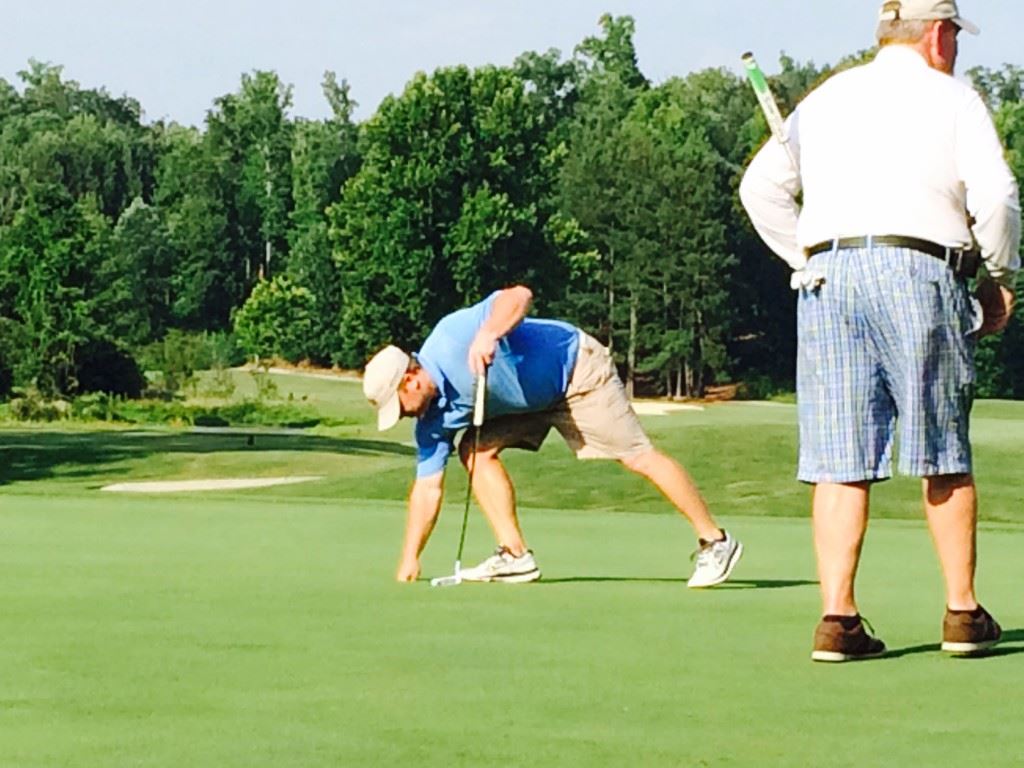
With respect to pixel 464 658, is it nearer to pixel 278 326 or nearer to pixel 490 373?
pixel 490 373

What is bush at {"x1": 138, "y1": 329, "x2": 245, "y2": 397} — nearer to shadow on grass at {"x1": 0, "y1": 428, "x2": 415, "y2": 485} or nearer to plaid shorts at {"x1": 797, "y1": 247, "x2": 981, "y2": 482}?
shadow on grass at {"x1": 0, "y1": 428, "x2": 415, "y2": 485}

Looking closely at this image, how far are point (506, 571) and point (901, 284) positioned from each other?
2.84 m

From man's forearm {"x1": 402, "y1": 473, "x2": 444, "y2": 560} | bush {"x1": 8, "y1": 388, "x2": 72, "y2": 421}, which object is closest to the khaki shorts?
man's forearm {"x1": 402, "y1": 473, "x2": 444, "y2": 560}

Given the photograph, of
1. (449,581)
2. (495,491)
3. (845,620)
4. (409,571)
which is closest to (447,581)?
(449,581)

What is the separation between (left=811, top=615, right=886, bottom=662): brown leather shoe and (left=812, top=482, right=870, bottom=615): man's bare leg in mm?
263

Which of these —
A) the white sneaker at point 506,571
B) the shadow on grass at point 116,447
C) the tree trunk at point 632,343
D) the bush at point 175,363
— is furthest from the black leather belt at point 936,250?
the tree trunk at point 632,343

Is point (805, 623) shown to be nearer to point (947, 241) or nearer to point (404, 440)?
point (947, 241)

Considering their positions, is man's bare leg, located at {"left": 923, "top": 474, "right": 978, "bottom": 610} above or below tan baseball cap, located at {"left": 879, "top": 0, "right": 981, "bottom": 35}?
below

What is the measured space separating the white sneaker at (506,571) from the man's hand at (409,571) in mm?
195

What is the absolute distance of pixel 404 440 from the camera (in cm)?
4034

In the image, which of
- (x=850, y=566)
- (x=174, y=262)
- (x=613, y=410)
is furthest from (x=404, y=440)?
(x=174, y=262)

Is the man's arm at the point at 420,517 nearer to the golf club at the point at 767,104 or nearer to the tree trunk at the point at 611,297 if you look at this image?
the golf club at the point at 767,104

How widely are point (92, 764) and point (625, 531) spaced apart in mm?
8222

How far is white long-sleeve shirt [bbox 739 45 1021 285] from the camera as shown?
5492 millimetres
